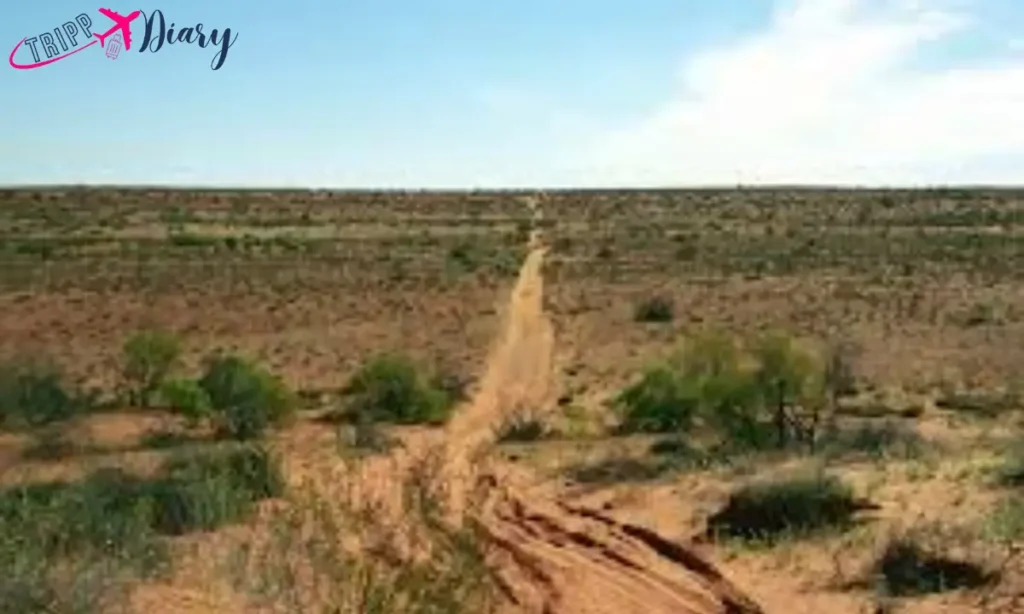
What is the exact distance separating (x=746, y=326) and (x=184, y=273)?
2579cm

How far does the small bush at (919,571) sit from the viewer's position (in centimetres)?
1237

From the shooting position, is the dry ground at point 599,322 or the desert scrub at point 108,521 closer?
the desert scrub at point 108,521

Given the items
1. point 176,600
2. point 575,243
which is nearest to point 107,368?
point 176,600

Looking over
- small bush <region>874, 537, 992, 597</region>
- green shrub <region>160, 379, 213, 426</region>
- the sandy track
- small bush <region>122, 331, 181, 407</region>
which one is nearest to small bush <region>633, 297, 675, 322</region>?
small bush <region>122, 331, 181, 407</region>

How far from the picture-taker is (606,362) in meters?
32.7

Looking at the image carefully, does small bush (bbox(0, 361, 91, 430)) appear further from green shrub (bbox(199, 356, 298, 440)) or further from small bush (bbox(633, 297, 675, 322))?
small bush (bbox(633, 297, 675, 322))

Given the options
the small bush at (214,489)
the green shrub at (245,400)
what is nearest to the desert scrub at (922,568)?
the small bush at (214,489)

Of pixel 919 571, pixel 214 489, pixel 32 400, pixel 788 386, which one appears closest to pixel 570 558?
pixel 919 571

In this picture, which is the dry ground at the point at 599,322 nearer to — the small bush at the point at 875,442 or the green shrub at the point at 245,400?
the small bush at the point at 875,442

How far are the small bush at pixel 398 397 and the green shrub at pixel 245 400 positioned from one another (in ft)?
4.98

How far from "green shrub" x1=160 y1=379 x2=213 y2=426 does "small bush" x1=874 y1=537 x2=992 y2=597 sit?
13796 millimetres

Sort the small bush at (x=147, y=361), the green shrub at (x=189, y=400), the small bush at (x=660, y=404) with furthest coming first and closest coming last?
1. the small bush at (x=147, y=361)
2. the green shrub at (x=189, y=400)
3. the small bush at (x=660, y=404)

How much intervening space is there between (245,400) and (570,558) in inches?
425

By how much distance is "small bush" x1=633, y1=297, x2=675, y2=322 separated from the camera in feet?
134
